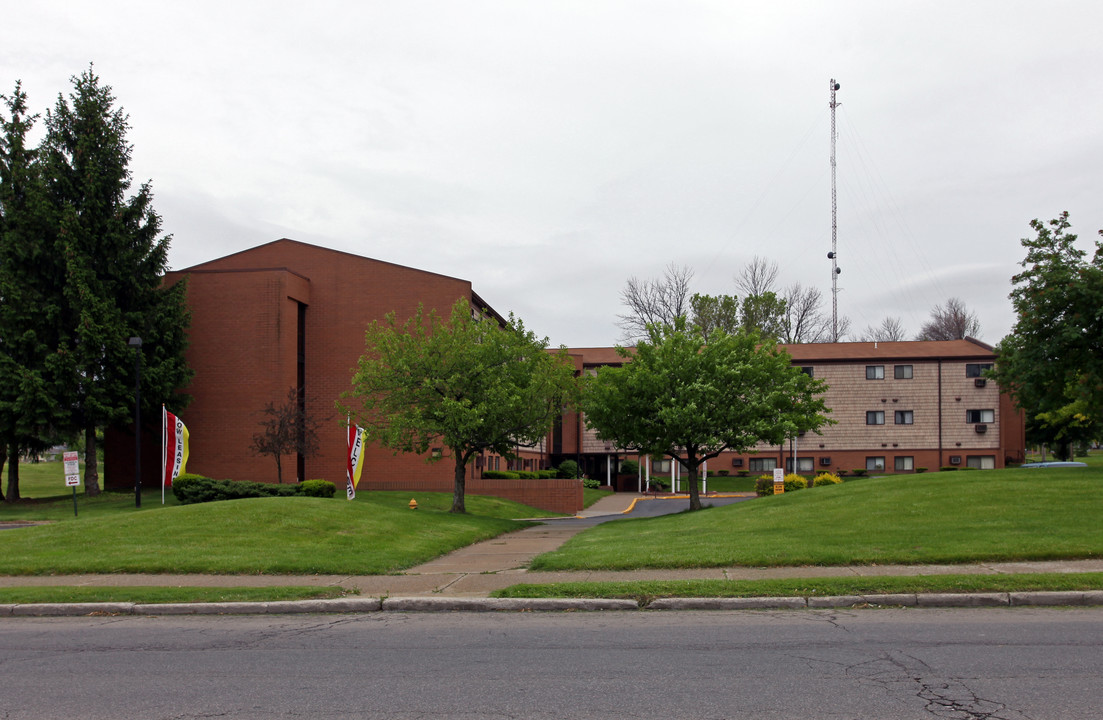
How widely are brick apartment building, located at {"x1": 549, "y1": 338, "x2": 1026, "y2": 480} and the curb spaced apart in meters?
47.0

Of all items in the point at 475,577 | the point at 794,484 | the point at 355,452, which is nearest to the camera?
the point at 475,577

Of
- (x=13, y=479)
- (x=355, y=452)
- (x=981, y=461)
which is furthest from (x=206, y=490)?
(x=981, y=461)

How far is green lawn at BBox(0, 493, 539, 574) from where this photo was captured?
14.8 m

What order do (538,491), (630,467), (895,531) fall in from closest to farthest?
(895,531) → (538,491) → (630,467)

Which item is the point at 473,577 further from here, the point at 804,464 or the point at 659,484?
the point at 804,464

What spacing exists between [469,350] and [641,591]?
1688cm

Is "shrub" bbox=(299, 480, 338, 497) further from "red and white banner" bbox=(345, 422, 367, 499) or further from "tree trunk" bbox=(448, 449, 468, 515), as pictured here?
"tree trunk" bbox=(448, 449, 468, 515)

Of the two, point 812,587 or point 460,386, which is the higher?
point 460,386

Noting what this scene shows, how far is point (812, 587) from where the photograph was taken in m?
11.3

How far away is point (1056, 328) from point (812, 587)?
1768cm

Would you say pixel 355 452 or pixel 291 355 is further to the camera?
pixel 291 355

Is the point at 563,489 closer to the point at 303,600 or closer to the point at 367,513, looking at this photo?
the point at 367,513

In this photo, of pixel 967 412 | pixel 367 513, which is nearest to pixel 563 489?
pixel 367 513

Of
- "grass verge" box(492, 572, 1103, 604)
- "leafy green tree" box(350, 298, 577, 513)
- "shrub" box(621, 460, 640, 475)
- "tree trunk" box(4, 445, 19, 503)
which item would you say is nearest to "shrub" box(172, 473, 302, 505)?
"leafy green tree" box(350, 298, 577, 513)
